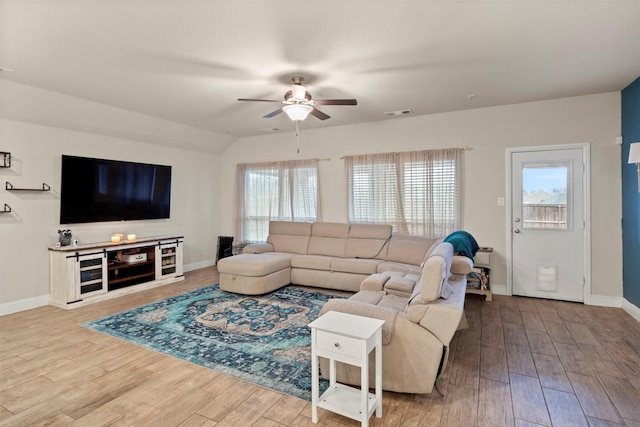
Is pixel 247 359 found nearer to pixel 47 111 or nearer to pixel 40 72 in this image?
pixel 40 72

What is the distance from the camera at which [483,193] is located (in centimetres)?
466

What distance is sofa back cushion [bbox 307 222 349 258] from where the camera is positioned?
526cm

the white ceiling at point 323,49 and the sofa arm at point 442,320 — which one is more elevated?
the white ceiling at point 323,49

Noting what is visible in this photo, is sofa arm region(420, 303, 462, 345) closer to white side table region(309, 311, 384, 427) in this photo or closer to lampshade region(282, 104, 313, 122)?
white side table region(309, 311, 384, 427)

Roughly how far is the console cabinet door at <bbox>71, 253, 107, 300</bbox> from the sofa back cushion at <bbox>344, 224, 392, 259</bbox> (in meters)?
3.50

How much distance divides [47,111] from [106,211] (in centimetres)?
151

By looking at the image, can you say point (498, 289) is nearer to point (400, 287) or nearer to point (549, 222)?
point (549, 222)

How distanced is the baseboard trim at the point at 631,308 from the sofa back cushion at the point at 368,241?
9.47ft

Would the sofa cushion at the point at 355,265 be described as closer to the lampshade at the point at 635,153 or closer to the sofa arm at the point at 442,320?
the sofa arm at the point at 442,320

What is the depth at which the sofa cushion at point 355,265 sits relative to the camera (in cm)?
457

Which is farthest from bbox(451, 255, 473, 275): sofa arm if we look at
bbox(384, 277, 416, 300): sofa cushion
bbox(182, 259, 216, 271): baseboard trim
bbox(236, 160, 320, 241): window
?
bbox(182, 259, 216, 271): baseboard trim

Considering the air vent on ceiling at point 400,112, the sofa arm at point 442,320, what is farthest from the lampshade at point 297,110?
the sofa arm at point 442,320

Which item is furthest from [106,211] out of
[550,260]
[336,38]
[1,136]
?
[550,260]

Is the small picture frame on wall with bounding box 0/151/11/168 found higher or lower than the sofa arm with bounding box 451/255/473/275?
higher
